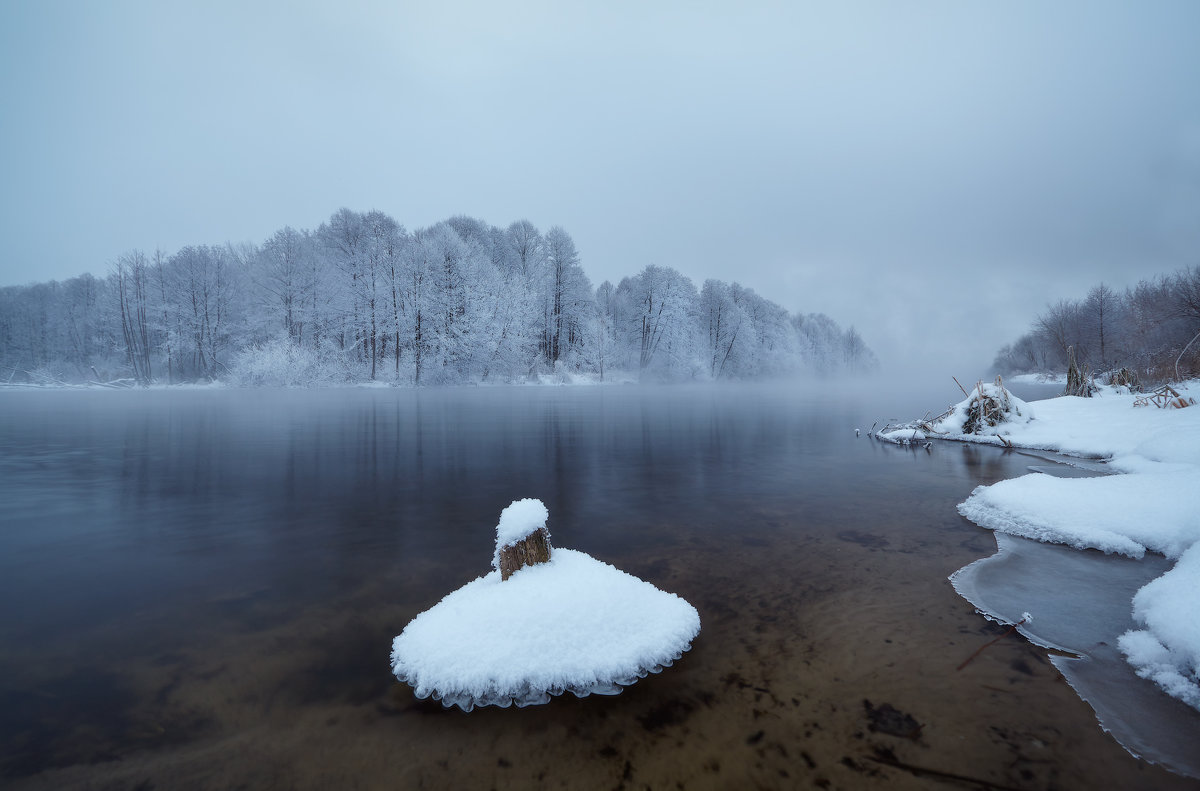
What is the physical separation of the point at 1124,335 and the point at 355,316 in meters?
62.5

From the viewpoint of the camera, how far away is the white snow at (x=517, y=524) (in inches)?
155

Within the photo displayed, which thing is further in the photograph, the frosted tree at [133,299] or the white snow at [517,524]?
the frosted tree at [133,299]

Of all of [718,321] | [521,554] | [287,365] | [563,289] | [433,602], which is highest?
[563,289]

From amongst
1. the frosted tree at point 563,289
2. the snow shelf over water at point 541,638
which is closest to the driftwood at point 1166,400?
the snow shelf over water at point 541,638

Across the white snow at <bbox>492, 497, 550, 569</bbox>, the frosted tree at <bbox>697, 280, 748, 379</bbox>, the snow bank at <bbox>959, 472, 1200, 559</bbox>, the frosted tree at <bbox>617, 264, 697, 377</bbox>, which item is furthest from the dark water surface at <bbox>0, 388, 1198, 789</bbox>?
the frosted tree at <bbox>697, 280, 748, 379</bbox>

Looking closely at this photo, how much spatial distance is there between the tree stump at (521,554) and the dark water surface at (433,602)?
1035 millimetres

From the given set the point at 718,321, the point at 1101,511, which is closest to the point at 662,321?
the point at 718,321

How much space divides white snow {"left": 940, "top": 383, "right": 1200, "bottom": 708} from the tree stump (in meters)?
4.18

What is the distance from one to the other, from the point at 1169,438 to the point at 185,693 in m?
14.6

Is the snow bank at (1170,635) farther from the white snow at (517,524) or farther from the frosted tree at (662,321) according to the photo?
the frosted tree at (662,321)

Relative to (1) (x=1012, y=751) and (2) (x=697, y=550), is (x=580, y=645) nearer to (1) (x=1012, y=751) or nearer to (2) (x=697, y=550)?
(1) (x=1012, y=751)

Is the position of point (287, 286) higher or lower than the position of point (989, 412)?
higher

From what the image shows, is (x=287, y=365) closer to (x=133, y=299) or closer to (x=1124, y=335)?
(x=133, y=299)

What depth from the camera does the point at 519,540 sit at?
394 centimetres
